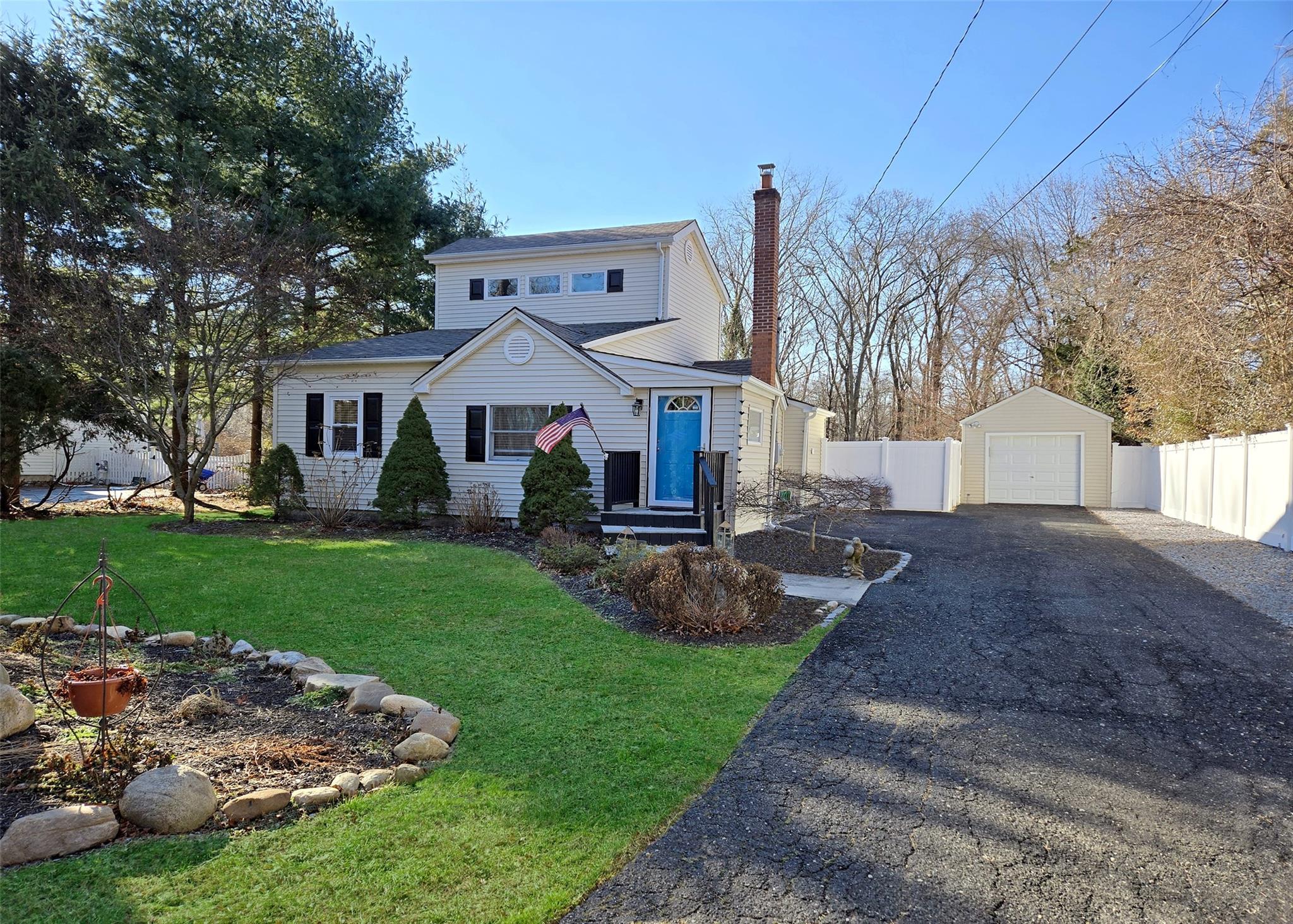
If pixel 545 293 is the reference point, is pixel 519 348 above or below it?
below

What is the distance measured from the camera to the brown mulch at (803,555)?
10.2 meters

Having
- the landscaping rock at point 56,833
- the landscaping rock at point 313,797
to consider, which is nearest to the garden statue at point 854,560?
the landscaping rock at point 313,797

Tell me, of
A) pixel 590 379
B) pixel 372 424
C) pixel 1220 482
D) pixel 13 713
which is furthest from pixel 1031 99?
pixel 13 713

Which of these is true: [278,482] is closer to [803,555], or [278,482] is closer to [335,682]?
[803,555]

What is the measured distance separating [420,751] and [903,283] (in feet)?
109

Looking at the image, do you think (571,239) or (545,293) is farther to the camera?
(571,239)

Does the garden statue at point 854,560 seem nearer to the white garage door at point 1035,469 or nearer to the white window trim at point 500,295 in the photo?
the white window trim at point 500,295

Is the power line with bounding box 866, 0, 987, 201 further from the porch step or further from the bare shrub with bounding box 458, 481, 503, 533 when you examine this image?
the bare shrub with bounding box 458, 481, 503, 533

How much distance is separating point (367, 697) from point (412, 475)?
9645 millimetres

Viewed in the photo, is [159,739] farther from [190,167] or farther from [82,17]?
[82,17]

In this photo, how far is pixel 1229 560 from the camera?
36.8 feet

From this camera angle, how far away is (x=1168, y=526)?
649 inches

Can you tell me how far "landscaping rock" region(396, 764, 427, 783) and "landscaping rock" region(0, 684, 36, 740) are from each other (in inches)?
78.6

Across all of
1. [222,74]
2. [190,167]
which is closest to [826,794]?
[190,167]
